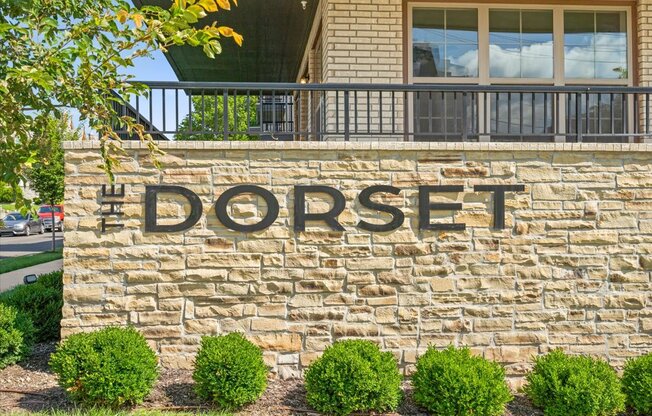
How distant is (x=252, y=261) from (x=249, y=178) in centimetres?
82

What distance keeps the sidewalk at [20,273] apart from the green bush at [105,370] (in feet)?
24.0

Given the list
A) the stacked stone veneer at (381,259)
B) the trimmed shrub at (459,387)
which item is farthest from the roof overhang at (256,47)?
the trimmed shrub at (459,387)

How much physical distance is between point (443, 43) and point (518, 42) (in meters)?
1.07

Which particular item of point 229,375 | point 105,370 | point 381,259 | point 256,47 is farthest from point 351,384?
point 256,47

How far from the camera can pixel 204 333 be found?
565 centimetres

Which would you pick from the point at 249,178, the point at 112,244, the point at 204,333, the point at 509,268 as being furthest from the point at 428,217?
the point at 112,244

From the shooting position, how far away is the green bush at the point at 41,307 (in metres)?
6.66

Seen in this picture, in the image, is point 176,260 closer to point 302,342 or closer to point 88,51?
point 302,342

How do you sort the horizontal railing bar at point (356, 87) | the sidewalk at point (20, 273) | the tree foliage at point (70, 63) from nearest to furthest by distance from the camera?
the tree foliage at point (70, 63)
the horizontal railing bar at point (356, 87)
the sidewalk at point (20, 273)

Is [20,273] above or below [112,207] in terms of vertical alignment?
below

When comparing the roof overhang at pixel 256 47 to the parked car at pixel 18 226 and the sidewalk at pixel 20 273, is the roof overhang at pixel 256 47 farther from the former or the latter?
the parked car at pixel 18 226

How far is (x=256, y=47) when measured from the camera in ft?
37.9

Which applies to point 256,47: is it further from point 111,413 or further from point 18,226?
point 18,226

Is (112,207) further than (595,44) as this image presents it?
No
